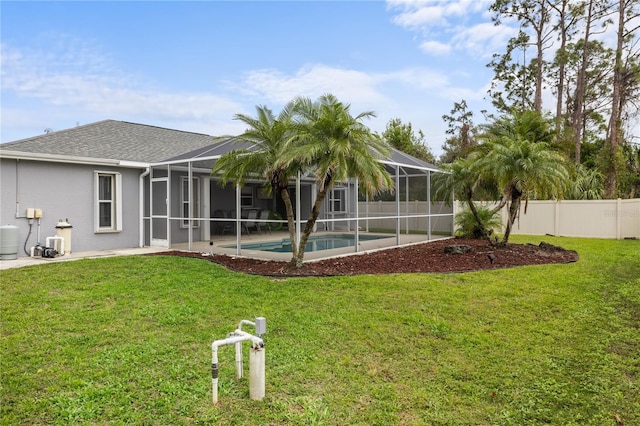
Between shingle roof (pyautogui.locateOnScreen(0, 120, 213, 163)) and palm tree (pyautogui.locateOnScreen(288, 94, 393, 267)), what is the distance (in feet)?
21.4

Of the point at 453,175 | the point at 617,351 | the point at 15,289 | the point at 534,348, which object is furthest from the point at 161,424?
the point at 453,175

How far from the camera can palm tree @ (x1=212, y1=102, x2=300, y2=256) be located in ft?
26.1

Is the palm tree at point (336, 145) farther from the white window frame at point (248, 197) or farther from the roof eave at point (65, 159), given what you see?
the white window frame at point (248, 197)

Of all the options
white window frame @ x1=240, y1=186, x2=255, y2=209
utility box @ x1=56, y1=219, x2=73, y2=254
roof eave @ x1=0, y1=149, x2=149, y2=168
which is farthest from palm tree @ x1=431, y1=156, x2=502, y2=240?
utility box @ x1=56, y1=219, x2=73, y2=254

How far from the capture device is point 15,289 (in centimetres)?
631

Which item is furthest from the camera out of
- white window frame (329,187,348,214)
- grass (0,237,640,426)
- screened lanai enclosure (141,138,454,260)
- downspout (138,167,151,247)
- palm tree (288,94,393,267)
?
white window frame (329,187,348,214)

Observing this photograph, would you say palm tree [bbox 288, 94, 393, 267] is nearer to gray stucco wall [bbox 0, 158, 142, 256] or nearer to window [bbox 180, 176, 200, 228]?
window [bbox 180, 176, 200, 228]

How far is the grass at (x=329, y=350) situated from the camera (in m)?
3.13

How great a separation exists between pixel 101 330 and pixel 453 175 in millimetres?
10706

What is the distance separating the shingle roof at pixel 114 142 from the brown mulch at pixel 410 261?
3532 millimetres

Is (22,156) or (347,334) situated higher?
(22,156)

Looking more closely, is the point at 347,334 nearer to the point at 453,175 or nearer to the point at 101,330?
the point at 101,330

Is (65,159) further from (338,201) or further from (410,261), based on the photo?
(338,201)

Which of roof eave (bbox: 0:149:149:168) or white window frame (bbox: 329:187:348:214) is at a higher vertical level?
roof eave (bbox: 0:149:149:168)
